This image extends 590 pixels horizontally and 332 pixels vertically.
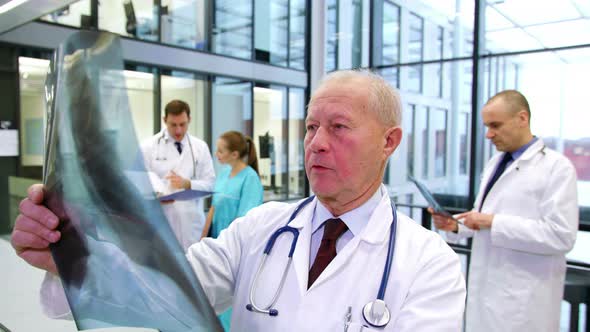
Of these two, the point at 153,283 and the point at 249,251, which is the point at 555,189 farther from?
the point at 153,283

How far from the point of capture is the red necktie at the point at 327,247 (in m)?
0.95

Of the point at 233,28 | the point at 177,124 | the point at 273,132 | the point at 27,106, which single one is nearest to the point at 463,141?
the point at 273,132

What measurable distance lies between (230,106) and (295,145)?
1422mm

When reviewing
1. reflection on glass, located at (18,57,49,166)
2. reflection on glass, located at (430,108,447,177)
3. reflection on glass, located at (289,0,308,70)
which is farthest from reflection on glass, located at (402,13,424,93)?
reflection on glass, located at (18,57,49,166)

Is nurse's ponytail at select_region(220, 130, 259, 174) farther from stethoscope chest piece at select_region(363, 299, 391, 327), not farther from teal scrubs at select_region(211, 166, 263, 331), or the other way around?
stethoscope chest piece at select_region(363, 299, 391, 327)

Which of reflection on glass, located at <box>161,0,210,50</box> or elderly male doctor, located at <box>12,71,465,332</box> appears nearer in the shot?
elderly male doctor, located at <box>12,71,465,332</box>

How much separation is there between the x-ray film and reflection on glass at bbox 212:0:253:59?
4862mm

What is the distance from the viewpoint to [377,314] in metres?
0.81

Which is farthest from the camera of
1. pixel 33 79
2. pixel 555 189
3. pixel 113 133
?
pixel 33 79

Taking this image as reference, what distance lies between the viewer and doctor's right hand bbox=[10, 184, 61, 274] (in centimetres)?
63

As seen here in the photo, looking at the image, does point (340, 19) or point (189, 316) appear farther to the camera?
point (340, 19)

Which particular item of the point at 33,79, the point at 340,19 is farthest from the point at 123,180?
the point at 340,19

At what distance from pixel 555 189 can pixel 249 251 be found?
1.50 metres

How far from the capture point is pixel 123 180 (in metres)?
0.55
